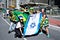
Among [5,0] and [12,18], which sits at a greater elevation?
[12,18]

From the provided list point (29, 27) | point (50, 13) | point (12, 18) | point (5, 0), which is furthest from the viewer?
point (5, 0)

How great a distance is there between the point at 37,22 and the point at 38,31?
0.44 feet

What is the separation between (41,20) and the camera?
330 centimetres

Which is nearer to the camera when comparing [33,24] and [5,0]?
[33,24]

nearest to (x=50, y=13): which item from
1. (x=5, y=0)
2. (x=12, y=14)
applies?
(x=12, y=14)

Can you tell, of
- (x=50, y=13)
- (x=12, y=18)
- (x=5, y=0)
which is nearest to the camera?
(x=12, y=18)

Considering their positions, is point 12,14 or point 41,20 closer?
point 41,20

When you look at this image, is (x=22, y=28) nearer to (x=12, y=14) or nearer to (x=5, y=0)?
(x=12, y=14)

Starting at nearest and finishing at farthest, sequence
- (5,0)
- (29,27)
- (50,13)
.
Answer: (29,27) → (50,13) → (5,0)

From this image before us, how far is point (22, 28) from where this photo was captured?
11.2 ft

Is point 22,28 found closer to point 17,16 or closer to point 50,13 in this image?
point 17,16

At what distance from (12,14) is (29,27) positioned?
0.48m

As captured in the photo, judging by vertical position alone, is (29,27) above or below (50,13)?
Result: above

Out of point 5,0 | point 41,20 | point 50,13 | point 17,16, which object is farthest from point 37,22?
point 5,0
